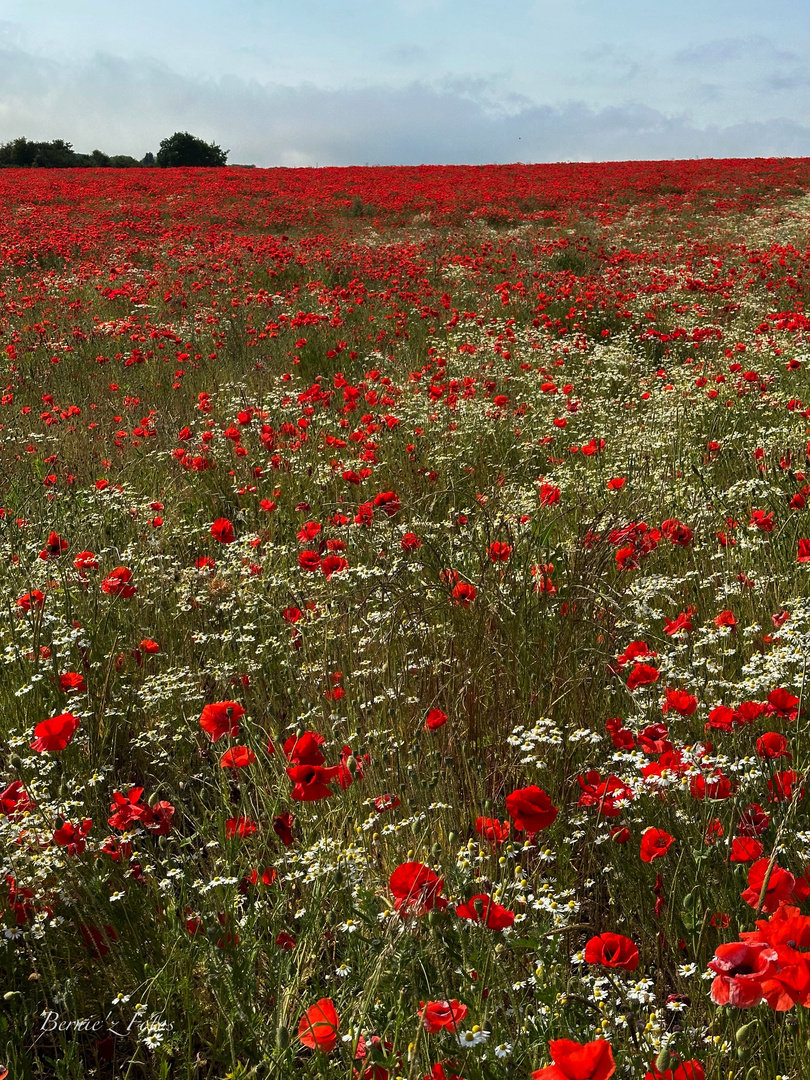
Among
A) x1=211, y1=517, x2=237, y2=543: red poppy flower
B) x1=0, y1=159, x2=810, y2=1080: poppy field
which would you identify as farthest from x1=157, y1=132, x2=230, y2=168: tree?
x1=211, y1=517, x2=237, y2=543: red poppy flower

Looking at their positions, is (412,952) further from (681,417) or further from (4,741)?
(681,417)

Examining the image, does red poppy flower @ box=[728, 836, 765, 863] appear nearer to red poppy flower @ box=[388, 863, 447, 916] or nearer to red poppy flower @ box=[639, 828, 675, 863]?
red poppy flower @ box=[639, 828, 675, 863]

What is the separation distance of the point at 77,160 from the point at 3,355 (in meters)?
36.5

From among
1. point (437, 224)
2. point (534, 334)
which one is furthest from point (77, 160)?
point (534, 334)

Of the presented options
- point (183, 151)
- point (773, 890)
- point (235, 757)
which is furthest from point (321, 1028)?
point (183, 151)

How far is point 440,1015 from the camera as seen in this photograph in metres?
1.23

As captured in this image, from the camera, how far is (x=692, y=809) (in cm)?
201

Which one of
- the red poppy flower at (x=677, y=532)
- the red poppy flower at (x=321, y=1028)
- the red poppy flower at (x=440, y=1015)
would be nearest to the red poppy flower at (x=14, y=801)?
the red poppy flower at (x=321, y=1028)

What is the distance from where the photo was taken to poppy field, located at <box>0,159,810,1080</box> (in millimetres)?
1508

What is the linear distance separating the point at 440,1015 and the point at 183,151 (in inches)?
1663

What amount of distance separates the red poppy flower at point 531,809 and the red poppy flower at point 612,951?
215 millimetres

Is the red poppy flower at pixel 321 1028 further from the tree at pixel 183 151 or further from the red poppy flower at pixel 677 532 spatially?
the tree at pixel 183 151

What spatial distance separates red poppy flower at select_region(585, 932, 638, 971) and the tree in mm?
41301

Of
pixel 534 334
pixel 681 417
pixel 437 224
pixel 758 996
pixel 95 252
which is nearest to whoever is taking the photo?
pixel 758 996
